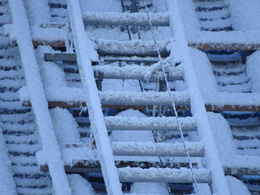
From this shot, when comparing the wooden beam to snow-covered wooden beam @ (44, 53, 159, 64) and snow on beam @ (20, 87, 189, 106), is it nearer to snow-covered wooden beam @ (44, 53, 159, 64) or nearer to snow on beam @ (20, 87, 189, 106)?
snow on beam @ (20, 87, 189, 106)

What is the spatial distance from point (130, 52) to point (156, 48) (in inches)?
4.8

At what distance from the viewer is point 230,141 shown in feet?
7.61

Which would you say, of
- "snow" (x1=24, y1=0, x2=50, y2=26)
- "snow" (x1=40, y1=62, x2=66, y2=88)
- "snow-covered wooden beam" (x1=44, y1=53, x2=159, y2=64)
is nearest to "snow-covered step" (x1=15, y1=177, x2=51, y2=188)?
"snow" (x1=40, y1=62, x2=66, y2=88)

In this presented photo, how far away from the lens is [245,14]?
2.91 metres

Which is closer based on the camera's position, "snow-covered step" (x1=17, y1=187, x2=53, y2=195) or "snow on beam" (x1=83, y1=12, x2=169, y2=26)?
"snow-covered step" (x1=17, y1=187, x2=53, y2=195)

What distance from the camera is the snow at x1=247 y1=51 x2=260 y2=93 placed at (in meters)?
2.56

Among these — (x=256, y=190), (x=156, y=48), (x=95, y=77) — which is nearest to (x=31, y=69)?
(x=95, y=77)

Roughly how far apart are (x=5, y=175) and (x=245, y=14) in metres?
1.53

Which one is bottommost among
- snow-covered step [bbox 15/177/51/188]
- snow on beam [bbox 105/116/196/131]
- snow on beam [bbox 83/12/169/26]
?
snow-covered step [bbox 15/177/51/188]

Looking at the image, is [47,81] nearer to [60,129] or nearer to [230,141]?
[60,129]

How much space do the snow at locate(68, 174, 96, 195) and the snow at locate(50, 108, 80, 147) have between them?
144mm

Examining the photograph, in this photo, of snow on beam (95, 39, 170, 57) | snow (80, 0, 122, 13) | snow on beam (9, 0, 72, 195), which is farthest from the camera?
snow (80, 0, 122, 13)

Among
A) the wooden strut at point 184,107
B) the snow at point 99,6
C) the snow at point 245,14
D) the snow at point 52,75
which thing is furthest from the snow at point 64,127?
the snow at point 245,14

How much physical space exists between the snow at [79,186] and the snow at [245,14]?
124cm
